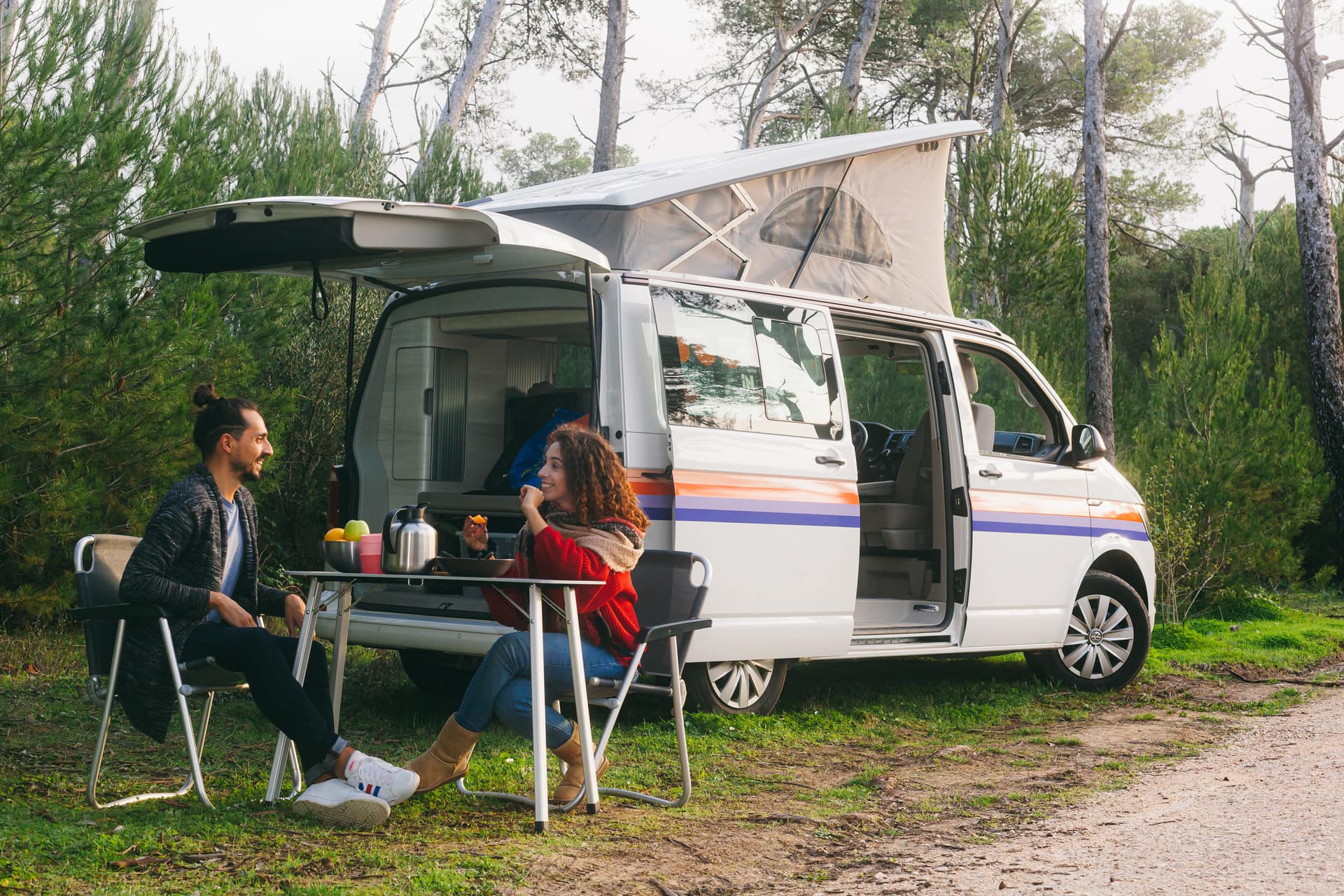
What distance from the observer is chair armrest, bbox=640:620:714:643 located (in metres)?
4.30

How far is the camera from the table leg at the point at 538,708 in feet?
13.3

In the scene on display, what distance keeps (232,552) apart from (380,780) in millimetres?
1064

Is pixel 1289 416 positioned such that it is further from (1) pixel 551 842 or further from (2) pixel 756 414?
(1) pixel 551 842

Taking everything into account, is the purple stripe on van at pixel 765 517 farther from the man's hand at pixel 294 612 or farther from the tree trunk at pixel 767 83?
the tree trunk at pixel 767 83

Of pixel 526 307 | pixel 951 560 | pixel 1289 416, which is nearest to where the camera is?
pixel 526 307

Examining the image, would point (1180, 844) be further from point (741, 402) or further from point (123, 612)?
Answer: point (123, 612)

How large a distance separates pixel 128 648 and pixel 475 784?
1309mm

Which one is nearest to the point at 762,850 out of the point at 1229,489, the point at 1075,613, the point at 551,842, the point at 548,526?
the point at 551,842

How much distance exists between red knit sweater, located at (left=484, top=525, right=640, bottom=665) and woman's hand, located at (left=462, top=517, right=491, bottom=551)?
127 millimetres

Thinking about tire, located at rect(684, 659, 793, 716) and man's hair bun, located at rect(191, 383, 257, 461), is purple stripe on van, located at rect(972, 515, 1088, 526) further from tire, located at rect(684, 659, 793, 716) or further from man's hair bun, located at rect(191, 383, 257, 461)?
man's hair bun, located at rect(191, 383, 257, 461)

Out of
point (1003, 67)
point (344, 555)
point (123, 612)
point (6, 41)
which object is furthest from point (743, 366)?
point (1003, 67)

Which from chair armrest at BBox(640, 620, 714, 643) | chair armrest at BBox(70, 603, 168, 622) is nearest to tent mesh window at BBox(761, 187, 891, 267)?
chair armrest at BBox(640, 620, 714, 643)

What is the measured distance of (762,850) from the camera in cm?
410

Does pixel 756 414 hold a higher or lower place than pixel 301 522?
higher
